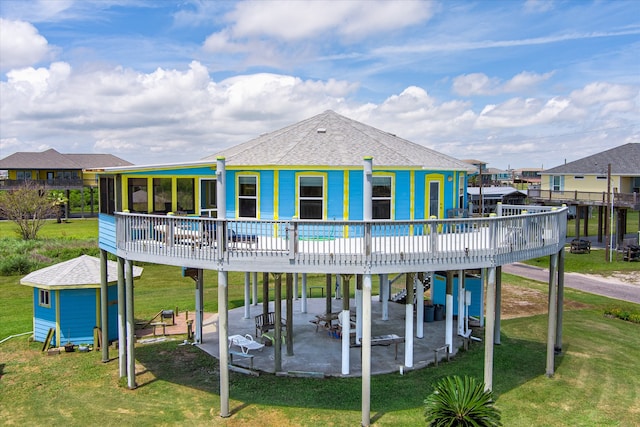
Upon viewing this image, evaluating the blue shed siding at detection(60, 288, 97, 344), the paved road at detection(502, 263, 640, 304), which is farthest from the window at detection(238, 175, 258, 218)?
the paved road at detection(502, 263, 640, 304)

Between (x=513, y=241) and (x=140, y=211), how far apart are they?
1125 cm

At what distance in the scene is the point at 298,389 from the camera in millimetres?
14367

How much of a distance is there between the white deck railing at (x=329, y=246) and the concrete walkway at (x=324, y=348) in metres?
4.62

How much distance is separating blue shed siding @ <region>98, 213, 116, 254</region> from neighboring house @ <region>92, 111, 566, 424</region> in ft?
0.13

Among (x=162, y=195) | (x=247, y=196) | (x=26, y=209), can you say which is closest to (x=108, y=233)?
(x=162, y=195)

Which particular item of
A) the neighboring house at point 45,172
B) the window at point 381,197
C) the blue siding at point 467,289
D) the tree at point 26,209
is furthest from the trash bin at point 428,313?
the neighboring house at point 45,172

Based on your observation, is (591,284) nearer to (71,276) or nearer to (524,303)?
(524,303)

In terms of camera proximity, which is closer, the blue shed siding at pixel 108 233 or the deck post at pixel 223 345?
the deck post at pixel 223 345

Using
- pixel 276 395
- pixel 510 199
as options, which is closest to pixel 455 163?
pixel 276 395

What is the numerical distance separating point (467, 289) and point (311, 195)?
961 centimetres

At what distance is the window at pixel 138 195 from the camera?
1633 centimetres

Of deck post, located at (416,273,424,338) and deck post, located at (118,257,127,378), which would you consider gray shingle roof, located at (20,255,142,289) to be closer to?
deck post, located at (118,257,127,378)

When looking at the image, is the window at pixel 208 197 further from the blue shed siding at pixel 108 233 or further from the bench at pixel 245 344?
the bench at pixel 245 344

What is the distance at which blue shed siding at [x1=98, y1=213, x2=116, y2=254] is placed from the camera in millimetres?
15130
